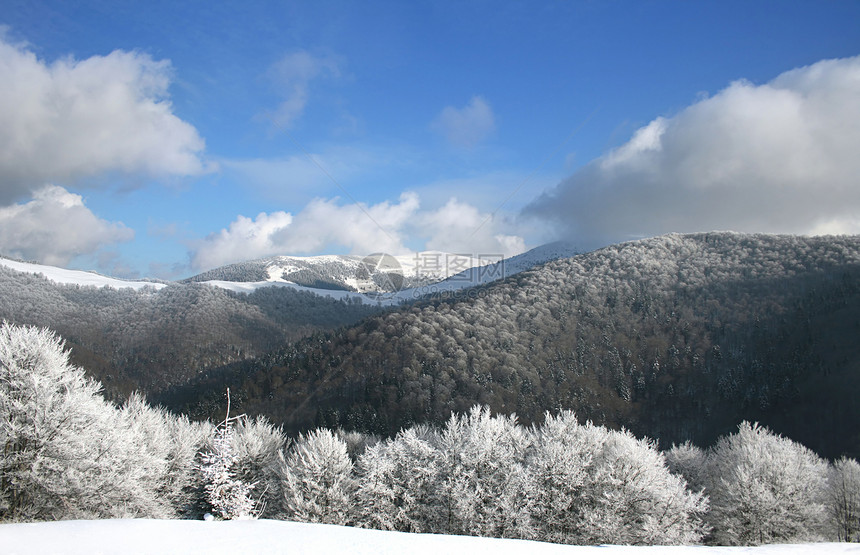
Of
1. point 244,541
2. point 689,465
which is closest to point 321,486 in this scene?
point 244,541

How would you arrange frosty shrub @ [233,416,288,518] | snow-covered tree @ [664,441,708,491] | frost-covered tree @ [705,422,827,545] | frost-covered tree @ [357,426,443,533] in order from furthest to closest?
snow-covered tree @ [664,441,708,491] < frosty shrub @ [233,416,288,518] < frost-covered tree @ [357,426,443,533] < frost-covered tree @ [705,422,827,545]

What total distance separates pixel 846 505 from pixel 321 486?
173 ft

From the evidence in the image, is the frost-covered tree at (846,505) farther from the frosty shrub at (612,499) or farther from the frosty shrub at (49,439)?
the frosty shrub at (49,439)

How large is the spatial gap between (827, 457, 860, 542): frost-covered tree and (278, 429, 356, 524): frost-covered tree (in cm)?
4832

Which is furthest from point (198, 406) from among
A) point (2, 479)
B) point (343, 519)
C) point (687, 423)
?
point (687, 423)

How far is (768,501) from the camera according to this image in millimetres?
42125

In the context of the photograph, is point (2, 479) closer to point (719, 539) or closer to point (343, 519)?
point (343, 519)

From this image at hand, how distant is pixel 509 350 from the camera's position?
194500 mm

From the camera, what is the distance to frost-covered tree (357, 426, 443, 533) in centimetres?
4588

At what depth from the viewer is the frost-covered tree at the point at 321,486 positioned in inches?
1779

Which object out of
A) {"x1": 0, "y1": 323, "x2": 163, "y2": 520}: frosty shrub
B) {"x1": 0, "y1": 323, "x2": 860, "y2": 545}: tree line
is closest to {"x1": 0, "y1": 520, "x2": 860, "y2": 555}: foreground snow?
{"x1": 0, "y1": 323, "x2": 163, "y2": 520}: frosty shrub

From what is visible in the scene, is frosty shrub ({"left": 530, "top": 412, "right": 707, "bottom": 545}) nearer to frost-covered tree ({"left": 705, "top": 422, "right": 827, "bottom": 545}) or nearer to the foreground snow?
frost-covered tree ({"left": 705, "top": 422, "right": 827, "bottom": 545})

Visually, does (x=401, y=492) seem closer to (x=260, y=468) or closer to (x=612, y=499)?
(x=260, y=468)

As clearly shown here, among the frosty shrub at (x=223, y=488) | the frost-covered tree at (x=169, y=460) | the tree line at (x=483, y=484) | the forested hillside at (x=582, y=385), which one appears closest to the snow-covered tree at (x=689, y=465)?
the tree line at (x=483, y=484)
